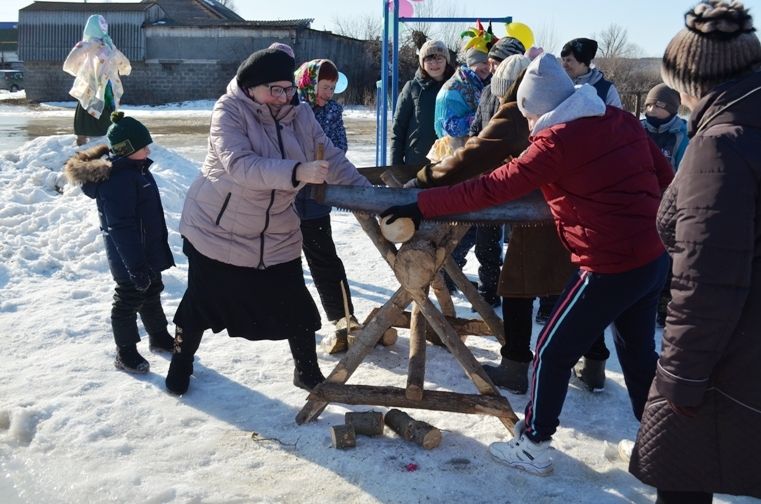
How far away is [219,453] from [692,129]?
2.20m

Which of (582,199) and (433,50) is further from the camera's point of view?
(433,50)

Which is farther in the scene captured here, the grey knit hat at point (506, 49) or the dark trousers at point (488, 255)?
the dark trousers at point (488, 255)

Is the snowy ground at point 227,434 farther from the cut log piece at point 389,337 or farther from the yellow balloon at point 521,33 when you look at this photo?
the yellow balloon at point 521,33

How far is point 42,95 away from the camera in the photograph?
36.0m

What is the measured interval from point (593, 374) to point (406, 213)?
153cm

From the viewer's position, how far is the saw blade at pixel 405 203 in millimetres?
2658

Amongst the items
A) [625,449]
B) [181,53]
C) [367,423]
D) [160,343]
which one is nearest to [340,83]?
[160,343]

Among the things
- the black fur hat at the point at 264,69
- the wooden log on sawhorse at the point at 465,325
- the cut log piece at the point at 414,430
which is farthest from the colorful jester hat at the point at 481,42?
the cut log piece at the point at 414,430

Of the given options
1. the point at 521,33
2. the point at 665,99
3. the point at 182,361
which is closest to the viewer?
the point at 182,361

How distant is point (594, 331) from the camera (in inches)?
98.4

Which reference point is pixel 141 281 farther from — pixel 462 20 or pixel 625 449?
pixel 462 20

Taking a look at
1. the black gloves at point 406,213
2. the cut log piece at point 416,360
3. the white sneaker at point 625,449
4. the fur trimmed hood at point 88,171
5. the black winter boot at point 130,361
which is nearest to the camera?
the black gloves at point 406,213

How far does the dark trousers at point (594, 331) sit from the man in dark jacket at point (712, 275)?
22.0 inches

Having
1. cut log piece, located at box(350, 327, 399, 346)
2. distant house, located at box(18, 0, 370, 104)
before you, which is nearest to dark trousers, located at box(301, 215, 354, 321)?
cut log piece, located at box(350, 327, 399, 346)
